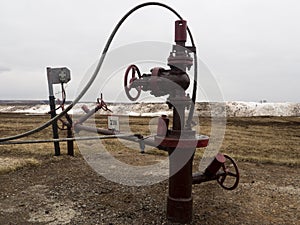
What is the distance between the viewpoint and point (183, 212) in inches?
169

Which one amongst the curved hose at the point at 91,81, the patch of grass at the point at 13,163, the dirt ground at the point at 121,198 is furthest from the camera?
the patch of grass at the point at 13,163

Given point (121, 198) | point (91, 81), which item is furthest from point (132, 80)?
point (121, 198)

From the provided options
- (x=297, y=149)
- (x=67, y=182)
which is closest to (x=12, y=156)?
(x=67, y=182)

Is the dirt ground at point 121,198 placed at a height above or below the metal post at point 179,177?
below

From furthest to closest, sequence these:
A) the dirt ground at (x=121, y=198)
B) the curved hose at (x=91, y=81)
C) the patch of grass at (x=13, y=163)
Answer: the patch of grass at (x=13, y=163) → the dirt ground at (x=121, y=198) → the curved hose at (x=91, y=81)

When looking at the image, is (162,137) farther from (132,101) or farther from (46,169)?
(46,169)

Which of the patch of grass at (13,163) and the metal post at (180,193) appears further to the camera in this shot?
the patch of grass at (13,163)

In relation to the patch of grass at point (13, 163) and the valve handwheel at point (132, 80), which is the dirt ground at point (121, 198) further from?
the valve handwheel at point (132, 80)

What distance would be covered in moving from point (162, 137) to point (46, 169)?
3.89 m

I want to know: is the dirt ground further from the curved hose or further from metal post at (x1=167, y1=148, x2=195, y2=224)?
the curved hose

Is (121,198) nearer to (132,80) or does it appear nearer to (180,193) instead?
(180,193)

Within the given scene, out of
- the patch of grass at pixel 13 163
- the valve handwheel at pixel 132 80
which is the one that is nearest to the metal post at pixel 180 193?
the valve handwheel at pixel 132 80

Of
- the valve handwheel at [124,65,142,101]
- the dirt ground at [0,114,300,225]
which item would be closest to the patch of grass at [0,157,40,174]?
the dirt ground at [0,114,300,225]

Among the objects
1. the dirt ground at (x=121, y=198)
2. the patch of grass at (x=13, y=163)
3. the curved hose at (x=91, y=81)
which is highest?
the curved hose at (x=91, y=81)
